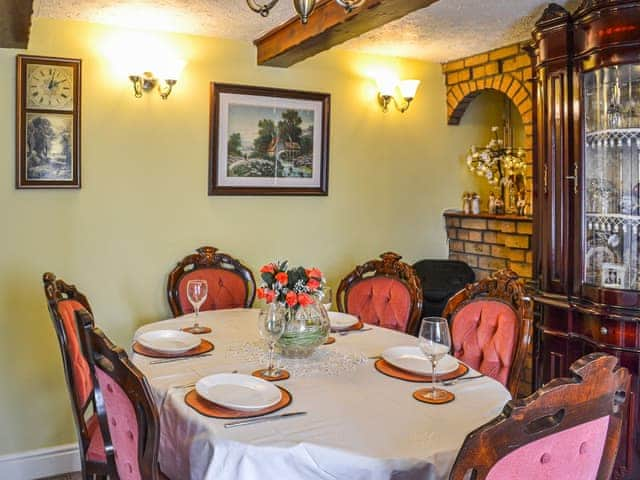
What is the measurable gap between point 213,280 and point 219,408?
174 centimetres

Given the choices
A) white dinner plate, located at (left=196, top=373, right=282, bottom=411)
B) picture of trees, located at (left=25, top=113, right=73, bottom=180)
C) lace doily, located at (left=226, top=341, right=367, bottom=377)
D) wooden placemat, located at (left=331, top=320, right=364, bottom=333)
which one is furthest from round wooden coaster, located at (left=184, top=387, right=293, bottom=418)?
picture of trees, located at (left=25, top=113, right=73, bottom=180)

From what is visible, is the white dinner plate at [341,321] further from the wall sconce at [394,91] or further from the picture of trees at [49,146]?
the wall sconce at [394,91]

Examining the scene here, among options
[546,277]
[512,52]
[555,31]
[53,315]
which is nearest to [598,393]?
[53,315]

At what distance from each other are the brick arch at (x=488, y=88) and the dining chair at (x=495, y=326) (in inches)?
60.2

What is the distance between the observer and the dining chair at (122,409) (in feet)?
4.47

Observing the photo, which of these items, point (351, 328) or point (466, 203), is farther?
point (466, 203)

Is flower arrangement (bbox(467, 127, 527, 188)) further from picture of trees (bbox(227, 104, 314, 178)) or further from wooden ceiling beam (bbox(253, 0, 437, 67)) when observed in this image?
wooden ceiling beam (bbox(253, 0, 437, 67))

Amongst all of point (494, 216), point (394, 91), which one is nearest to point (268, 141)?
point (394, 91)

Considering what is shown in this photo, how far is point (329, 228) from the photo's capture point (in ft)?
12.7

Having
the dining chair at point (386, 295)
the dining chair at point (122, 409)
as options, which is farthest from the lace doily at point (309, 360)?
the dining chair at point (386, 295)

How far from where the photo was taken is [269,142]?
361 cm

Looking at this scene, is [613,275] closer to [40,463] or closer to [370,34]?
[370,34]

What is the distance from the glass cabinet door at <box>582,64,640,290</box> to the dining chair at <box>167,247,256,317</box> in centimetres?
178

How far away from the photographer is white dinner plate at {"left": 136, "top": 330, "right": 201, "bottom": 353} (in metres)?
2.20
